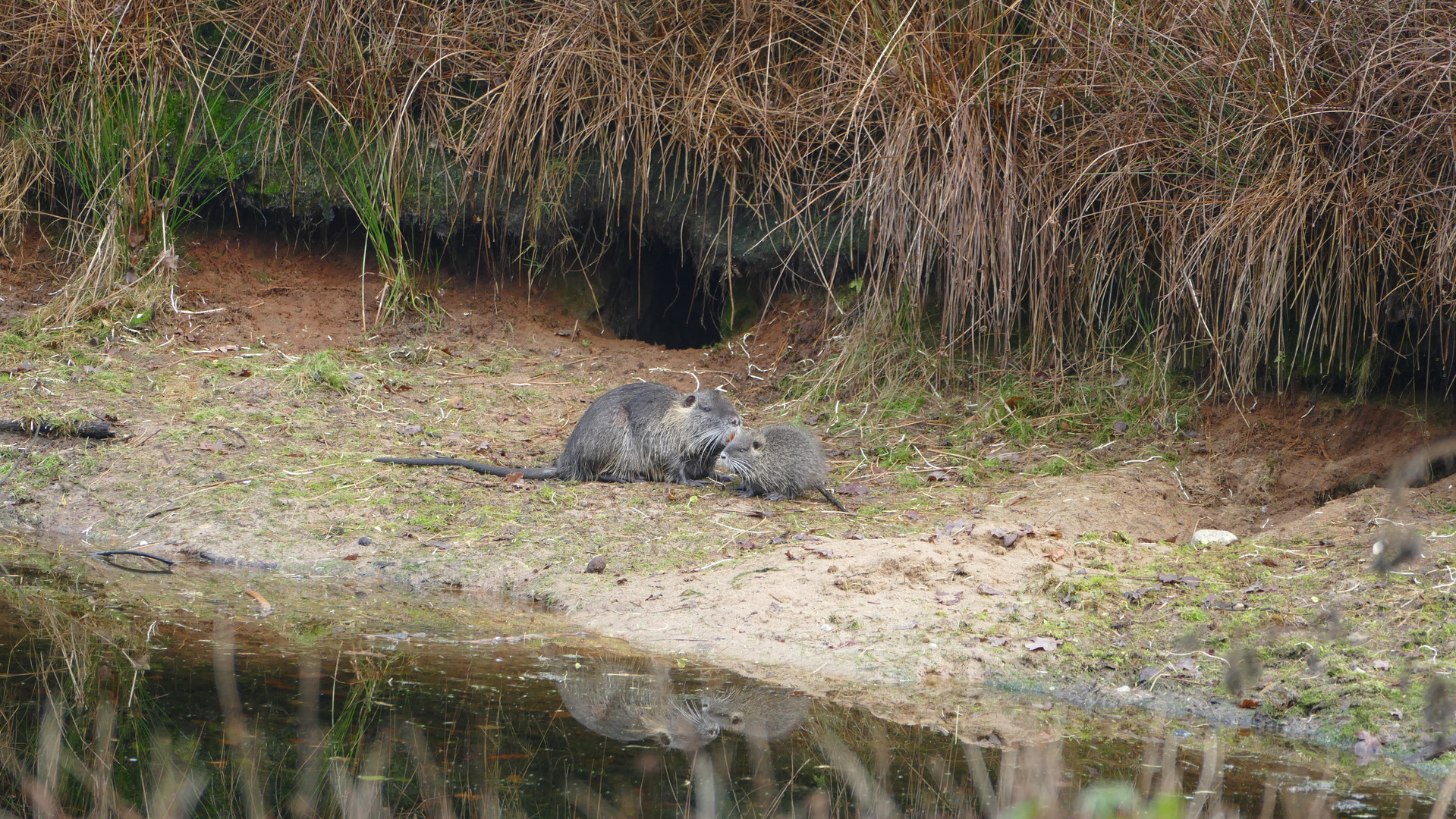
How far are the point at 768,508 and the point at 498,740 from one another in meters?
2.57

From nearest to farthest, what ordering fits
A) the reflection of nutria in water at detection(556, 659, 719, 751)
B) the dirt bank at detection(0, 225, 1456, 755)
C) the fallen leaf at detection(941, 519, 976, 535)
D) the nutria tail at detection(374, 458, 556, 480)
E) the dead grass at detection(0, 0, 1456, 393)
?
the reflection of nutria in water at detection(556, 659, 719, 751) → the dirt bank at detection(0, 225, 1456, 755) → the fallen leaf at detection(941, 519, 976, 535) → the dead grass at detection(0, 0, 1456, 393) → the nutria tail at detection(374, 458, 556, 480)

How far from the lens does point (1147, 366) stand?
657 cm

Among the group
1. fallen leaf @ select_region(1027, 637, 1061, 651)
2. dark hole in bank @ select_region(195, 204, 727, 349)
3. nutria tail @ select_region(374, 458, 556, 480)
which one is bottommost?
nutria tail @ select_region(374, 458, 556, 480)

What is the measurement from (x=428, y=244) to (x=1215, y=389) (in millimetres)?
4907

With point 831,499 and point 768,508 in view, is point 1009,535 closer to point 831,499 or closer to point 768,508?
point 831,499

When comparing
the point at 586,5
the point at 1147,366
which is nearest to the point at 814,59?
the point at 586,5

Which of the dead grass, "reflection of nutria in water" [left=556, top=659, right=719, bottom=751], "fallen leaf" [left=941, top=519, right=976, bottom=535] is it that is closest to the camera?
"reflection of nutria in water" [left=556, top=659, right=719, bottom=751]

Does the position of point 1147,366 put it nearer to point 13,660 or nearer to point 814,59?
point 814,59

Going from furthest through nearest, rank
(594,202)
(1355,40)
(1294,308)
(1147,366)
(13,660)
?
(594,202) → (1147,366) → (1294,308) → (1355,40) → (13,660)

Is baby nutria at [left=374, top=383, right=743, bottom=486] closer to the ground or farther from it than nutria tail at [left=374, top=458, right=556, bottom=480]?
farther from it

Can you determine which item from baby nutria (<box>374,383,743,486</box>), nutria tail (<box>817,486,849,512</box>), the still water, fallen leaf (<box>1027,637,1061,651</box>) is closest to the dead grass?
baby nutria (<box>374,383,743,486</box>)

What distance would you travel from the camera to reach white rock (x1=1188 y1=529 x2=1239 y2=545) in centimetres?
517

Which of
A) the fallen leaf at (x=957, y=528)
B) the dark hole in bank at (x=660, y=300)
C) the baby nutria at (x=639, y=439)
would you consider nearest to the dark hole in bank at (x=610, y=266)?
the dark hole in bank at (x=660, y=300)

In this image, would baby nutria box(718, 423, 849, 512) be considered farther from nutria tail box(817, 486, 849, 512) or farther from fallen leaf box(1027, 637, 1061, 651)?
fallen leaf box(1027, 637, 1061, 651)
